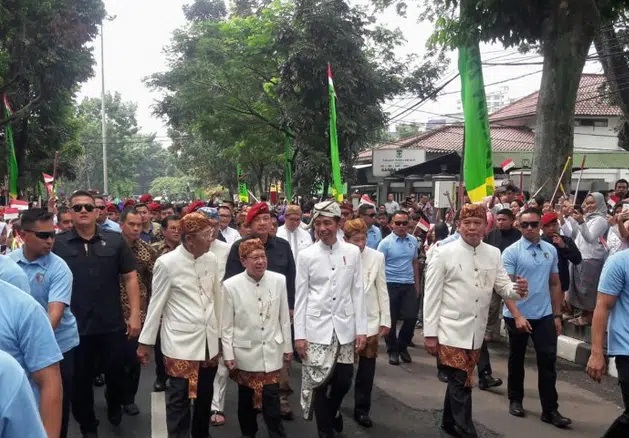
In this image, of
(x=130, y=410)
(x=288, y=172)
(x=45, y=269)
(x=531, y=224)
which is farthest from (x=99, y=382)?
(x=288, y=172)

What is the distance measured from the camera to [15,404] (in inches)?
64.6

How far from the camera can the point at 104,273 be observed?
5.21 m

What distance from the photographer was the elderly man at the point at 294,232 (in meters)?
7.69

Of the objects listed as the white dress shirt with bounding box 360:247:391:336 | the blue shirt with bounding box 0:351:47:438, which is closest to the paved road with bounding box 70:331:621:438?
the white dress shirt with bounding box 360:247:391:336

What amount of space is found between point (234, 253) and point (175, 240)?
1206 millimetres

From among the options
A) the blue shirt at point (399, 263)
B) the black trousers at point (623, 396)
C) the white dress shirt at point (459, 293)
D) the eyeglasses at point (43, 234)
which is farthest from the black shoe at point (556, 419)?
the eyeglasses at point (43, 234)

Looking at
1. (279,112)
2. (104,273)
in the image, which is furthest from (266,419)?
(279,112)

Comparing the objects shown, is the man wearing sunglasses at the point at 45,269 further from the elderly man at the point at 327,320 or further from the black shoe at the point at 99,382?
the black shoe at the point at 99,382

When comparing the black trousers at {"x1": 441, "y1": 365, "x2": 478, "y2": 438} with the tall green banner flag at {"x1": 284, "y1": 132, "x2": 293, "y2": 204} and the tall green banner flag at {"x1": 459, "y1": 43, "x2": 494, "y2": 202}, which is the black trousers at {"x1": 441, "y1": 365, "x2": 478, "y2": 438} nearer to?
the tall green banner flag at {"x1": 459, "y1": 43, "x2": 494, "y2": 202}

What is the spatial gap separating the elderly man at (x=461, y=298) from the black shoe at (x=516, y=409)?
1.05 meters

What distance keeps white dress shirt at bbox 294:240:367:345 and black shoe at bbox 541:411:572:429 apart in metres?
1.83

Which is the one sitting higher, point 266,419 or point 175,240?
point 175,240

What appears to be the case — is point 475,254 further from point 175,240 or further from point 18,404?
point 18,404

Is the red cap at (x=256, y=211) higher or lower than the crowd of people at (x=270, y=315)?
higher
